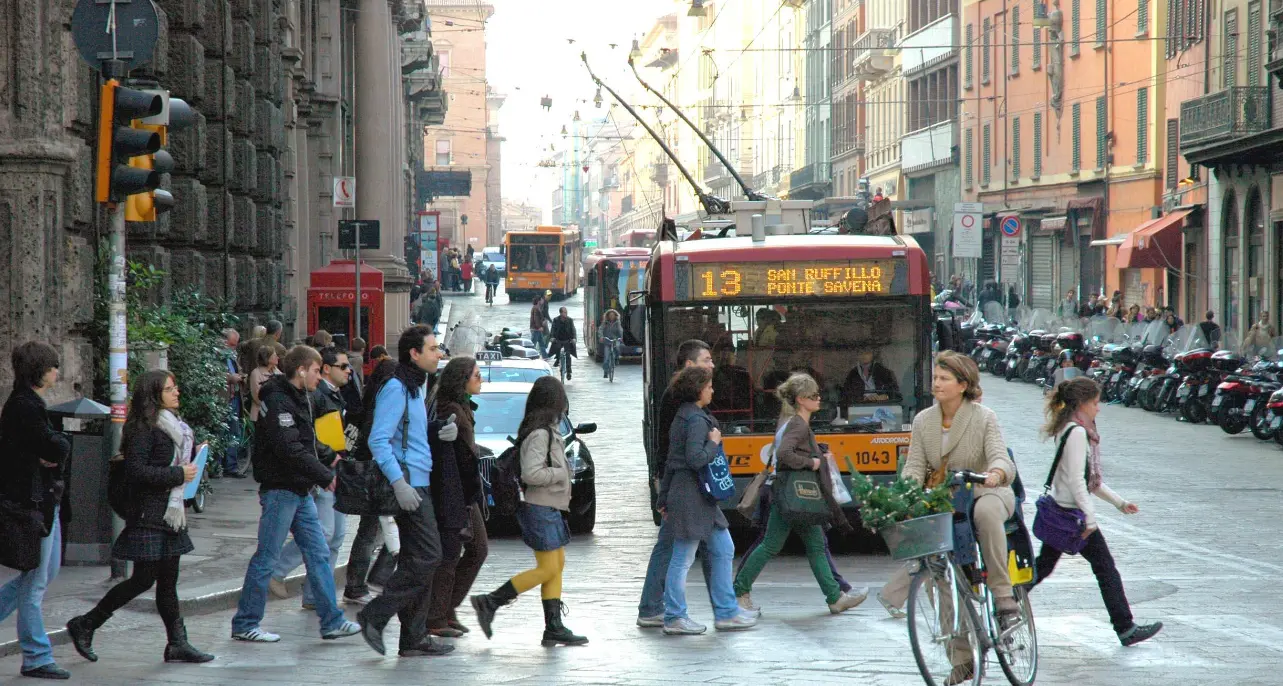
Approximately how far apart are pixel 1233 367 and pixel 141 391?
20.2 metres

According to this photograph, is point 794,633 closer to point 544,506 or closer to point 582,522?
point 544,506

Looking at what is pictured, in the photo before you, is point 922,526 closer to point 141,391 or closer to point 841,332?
point 141,391

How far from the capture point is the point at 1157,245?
40969mm

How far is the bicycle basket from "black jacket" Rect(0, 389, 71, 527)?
3789 millimetres

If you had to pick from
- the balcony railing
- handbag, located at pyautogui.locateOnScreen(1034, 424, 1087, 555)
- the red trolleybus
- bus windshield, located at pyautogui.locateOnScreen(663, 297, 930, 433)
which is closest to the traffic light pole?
the red trolleybus

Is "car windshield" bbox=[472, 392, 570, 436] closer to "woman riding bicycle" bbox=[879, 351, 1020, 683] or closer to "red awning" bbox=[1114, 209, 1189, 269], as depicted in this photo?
"woman riding bicycle" bbox=[879, 351, 1020, 683]

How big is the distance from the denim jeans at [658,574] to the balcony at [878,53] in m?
57.7

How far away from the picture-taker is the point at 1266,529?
1461 centimetres

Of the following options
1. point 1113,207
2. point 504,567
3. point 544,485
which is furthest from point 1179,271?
point 544,485

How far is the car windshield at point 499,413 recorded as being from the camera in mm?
16031

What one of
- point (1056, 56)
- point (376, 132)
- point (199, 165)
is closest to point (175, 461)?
point (199, 165)

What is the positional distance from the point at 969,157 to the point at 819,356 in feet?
152

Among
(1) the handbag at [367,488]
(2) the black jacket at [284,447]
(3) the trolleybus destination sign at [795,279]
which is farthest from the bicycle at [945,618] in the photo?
(3) the trolleybus destination sign at [795,279]

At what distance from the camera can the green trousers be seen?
34.4 ft
